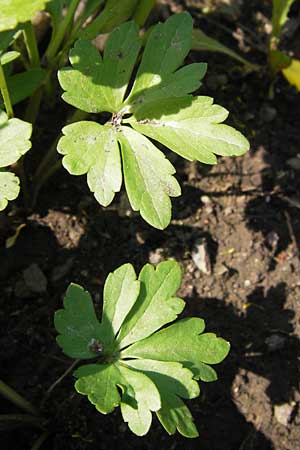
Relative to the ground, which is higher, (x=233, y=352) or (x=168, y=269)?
(x=168, y=269)

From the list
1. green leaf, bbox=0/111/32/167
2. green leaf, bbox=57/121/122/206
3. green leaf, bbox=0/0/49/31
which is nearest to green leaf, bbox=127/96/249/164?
green leaf, bbox=57/121/122/206

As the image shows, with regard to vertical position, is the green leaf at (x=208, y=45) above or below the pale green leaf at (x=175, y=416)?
above

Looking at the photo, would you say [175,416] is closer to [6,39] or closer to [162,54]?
[162,54]

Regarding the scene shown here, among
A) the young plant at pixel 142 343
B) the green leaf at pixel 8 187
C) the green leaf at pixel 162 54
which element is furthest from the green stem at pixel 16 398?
the green leaf at pixel 162 54

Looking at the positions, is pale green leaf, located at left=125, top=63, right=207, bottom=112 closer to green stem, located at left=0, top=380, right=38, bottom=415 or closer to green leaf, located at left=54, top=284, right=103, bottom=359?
green leaf, located at left=54, top=284, right=103, bottom=359

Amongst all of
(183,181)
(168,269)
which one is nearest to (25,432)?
(168,269)

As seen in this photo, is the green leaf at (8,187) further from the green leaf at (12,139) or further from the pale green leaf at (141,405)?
the pale green leaf at (141,405)

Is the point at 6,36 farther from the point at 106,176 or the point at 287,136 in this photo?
the point at 287,136
